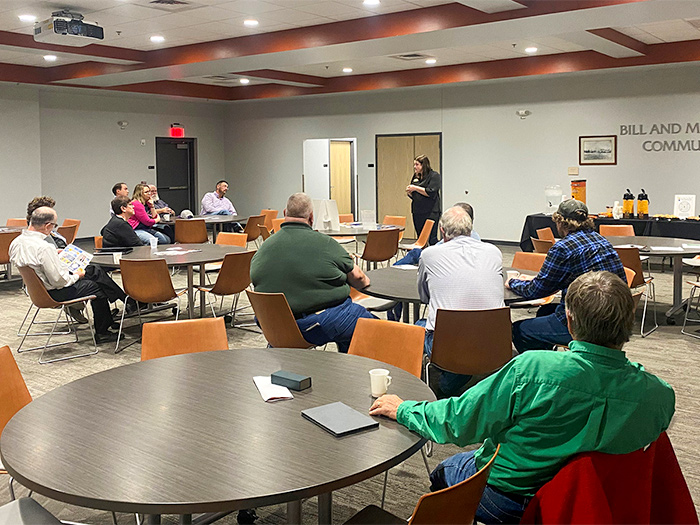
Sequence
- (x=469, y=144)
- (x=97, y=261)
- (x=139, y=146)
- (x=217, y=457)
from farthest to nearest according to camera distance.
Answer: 1. (x=139, y=146)
2. (x=469, y=144)
3. (x=97, y=261)
4. (x=217, y=457)

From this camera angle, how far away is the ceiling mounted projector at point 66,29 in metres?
6.88

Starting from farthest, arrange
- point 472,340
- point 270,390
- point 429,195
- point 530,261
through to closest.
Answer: point 429,195 < point 530,261 < point 472,340 < point 270,390

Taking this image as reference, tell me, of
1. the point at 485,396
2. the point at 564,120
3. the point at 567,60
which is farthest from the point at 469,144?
the point at 485,396

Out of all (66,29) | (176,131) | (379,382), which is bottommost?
(379,382)

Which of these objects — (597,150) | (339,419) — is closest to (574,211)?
(339,419)

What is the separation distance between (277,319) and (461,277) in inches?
43.1

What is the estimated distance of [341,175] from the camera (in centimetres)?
1511

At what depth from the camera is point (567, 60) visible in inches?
427

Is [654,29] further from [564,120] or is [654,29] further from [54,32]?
[54,32]

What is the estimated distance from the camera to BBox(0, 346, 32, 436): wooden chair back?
263 centimetres

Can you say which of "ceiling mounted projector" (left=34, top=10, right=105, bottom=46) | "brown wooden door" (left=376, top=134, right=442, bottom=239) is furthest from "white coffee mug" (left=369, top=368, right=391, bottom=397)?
"brown wooden door" (left=376, top=134, right=442, bottom=239)

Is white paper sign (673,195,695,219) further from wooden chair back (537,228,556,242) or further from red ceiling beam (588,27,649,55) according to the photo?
wooden chair back (537,228,556,242)

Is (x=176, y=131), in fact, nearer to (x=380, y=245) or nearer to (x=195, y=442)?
(x=380, y=245)

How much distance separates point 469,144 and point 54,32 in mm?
8169
